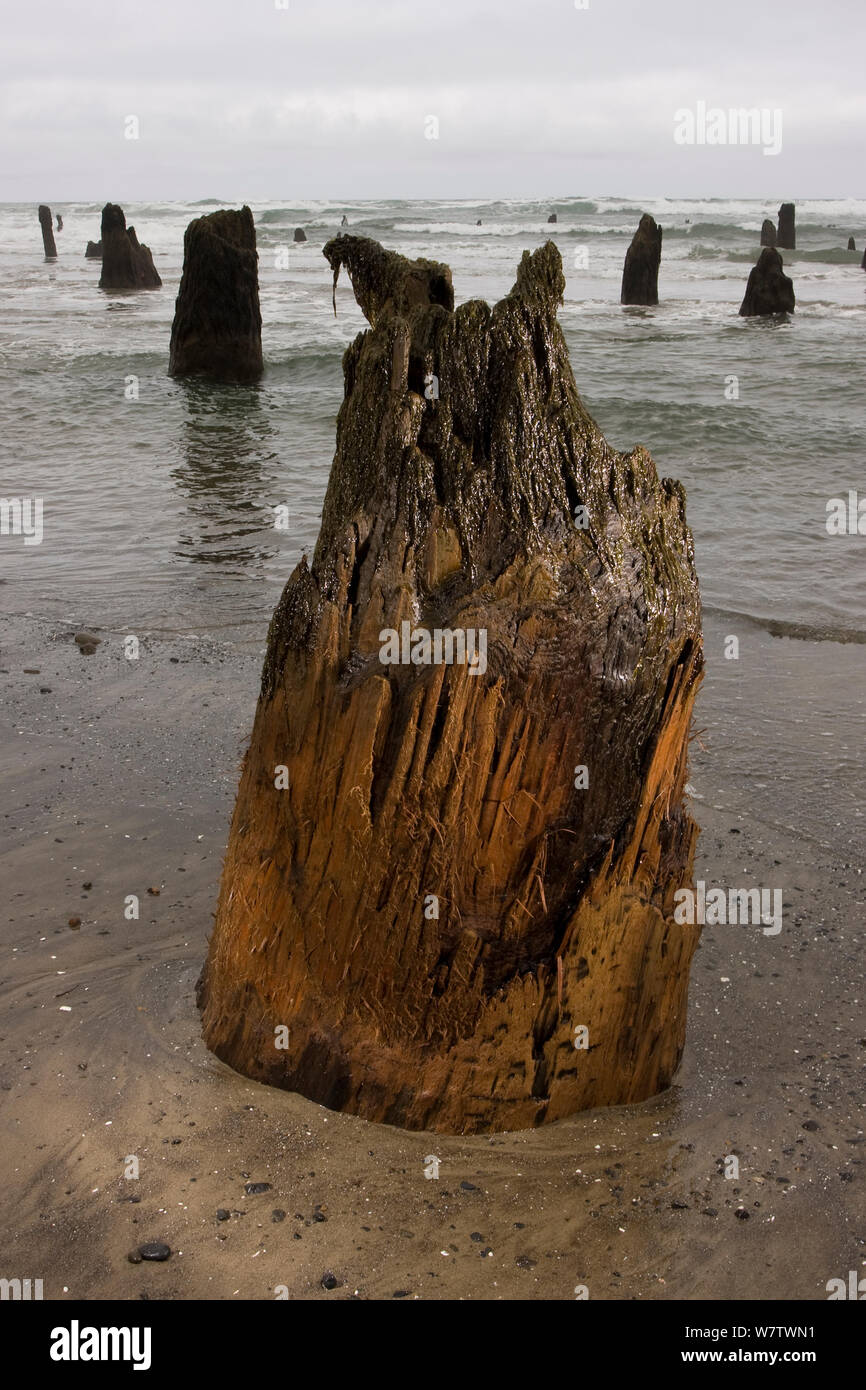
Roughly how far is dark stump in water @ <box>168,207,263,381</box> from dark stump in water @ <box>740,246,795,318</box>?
12453 mm

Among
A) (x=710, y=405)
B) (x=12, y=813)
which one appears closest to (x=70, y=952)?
(x=12, y=813)

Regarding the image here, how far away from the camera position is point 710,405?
1588cm

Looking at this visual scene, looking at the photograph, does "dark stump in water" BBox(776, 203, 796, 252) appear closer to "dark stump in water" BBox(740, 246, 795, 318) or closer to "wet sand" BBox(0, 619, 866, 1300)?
"dark stump in water" BBox(740, 246, 795, 318)

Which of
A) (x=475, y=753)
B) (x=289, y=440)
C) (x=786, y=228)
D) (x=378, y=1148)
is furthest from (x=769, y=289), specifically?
(x=378, y=1148)

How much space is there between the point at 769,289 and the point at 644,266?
417 centimetres

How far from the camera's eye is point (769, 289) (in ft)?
86.3

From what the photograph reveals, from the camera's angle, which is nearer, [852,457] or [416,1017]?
[416,1017]

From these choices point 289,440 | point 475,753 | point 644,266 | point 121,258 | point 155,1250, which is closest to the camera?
point 155,1250

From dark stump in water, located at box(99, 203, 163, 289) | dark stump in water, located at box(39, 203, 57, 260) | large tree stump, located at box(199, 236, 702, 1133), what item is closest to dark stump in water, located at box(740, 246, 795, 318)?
dark stump in water, located at box(99, 203, 163, 289)

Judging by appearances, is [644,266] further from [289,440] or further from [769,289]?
[289,440]

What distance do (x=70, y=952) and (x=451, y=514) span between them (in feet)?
6.78

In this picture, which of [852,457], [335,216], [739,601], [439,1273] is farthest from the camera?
[335,216]

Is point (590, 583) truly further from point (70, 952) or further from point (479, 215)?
point (479, 215)

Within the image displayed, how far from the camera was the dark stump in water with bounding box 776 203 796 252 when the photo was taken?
44.0 metres
